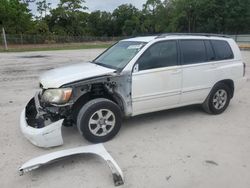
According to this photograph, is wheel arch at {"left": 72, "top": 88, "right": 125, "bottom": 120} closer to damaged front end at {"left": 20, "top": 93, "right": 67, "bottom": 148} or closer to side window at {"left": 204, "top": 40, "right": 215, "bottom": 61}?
damaged front end at {"left": 20, "top": 93, "right": 67, "bottom": 148}

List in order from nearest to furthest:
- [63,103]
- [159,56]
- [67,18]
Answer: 1. [63,103]
2. [159,56]
3. [67,18]

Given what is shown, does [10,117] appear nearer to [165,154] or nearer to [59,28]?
[165,154]

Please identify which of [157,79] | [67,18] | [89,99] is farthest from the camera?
[67,18]

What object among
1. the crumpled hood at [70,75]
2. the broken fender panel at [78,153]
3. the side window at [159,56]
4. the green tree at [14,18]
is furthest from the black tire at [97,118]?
the green tree at [14,18]

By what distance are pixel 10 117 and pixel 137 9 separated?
281 ft

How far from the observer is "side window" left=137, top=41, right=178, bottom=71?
175 inches

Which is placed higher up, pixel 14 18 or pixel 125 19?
pixel 125 19

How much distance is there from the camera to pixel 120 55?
15.8 ft

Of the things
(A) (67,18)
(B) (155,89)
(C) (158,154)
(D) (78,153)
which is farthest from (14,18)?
(C) (158,154)

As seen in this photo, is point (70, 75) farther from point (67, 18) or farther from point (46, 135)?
point (67, 18)

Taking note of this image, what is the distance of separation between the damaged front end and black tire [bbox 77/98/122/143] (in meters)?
0.33

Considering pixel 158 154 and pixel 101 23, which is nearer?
pixel 158 154

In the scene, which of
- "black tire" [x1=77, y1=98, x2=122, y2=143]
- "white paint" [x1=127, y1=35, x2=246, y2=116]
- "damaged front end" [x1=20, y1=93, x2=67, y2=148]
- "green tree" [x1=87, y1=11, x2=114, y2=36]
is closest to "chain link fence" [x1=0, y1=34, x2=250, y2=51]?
"green tree" [x1=87, y1=11, x2=114, y2=36]

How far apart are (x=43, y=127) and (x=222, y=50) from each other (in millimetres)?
3833
